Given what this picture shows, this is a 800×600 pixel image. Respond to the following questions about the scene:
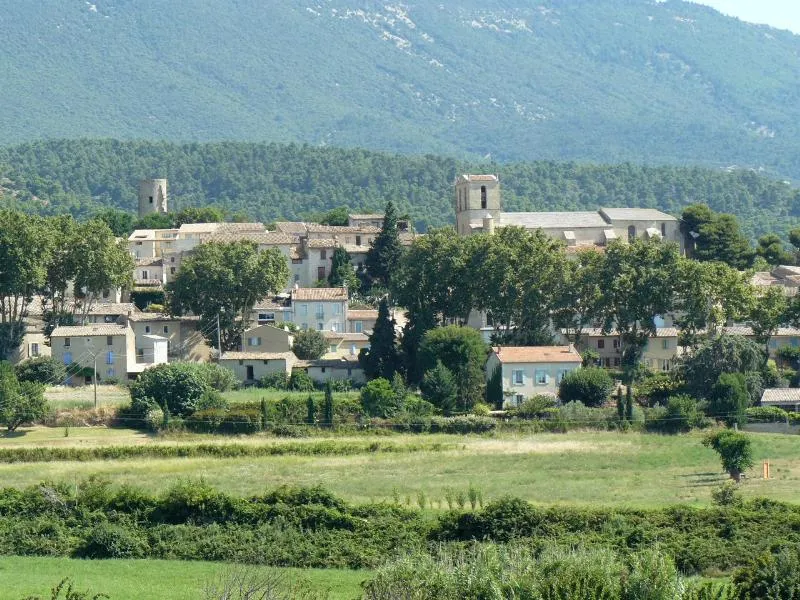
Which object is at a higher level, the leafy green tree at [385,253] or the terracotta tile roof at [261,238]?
the terracotta tile roof at [261,238]

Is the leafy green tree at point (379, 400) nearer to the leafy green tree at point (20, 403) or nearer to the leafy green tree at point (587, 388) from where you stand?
the leafy green tree at point (587, 388)

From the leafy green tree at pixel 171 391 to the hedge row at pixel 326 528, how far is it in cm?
1601

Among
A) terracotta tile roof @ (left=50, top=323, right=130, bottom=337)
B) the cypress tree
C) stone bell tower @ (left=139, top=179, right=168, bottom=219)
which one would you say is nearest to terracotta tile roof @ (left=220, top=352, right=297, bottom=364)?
terracotta tile roof @ (left=50, top=323, right=130, bottom=337)

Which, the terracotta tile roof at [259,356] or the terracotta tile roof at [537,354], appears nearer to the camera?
the terracotta tile roof at [537,354]

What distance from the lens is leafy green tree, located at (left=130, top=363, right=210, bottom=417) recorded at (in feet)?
202

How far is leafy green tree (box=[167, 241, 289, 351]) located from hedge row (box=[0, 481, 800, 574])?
102 ft

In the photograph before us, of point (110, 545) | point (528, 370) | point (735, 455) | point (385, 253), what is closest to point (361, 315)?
point (385, 253)

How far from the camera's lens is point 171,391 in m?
61.6

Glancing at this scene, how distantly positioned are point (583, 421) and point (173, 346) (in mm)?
20798

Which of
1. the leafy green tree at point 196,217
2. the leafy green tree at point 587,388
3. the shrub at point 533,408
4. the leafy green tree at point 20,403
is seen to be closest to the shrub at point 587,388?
the leafy green tree at point 587,388

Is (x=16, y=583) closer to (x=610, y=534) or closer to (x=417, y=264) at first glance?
(x=610, y=534)

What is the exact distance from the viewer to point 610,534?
134ft

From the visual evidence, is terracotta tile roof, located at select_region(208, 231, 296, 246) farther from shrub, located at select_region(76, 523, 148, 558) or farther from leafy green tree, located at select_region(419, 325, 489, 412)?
shrub, located at select_region(76, 523, 148, 558)

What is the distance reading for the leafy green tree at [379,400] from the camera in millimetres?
61766
